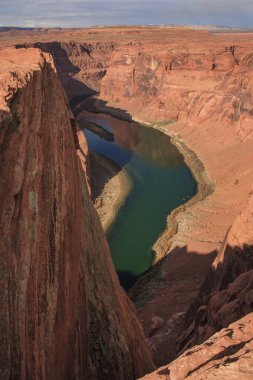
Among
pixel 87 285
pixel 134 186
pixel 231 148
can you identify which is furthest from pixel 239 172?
pixel 87 285

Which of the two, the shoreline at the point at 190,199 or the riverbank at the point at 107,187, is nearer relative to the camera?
the shoreline at the point at 190,199

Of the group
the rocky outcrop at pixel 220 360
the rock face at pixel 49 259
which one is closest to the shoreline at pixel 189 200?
the rock face at pixel 49 259

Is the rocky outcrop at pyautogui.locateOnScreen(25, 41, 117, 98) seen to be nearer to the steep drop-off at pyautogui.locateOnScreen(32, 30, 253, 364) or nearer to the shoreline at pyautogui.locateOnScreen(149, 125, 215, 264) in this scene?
the steep drop-off at pyautogui.locateOnScreen(32, 30, 253, 364)

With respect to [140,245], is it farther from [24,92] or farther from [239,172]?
[24,92]

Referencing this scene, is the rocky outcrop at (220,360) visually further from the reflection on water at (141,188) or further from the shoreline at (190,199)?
the shoreline at (190,199)

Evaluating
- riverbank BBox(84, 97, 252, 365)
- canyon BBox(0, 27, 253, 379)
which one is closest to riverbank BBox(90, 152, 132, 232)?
riverbank BBox(84, 97, 252, 365)

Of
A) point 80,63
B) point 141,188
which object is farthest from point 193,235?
point 80,63
